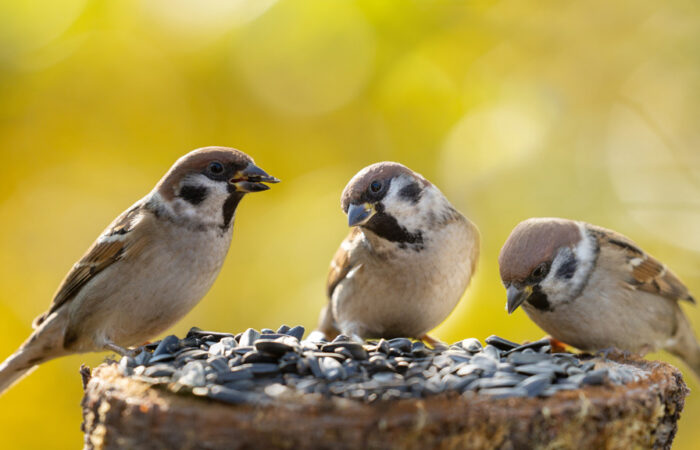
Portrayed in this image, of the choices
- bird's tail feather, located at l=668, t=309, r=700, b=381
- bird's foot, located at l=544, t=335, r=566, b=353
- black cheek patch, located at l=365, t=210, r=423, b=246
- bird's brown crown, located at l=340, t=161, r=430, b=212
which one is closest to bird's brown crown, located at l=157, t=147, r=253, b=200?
bird's brown crown, located at l=340, t=161, r=430, b=212

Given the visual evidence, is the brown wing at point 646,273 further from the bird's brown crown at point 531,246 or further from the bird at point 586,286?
the bird's brown crown at point 531,246

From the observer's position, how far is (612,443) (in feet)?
6.23

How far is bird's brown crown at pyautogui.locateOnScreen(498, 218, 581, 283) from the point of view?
2.63 meters

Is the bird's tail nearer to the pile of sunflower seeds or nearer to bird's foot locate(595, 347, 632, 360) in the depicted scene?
the pile of sunflower seeds

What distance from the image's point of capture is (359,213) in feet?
Result: 8.71

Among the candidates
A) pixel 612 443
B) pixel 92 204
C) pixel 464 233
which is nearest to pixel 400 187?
pixel 464 233

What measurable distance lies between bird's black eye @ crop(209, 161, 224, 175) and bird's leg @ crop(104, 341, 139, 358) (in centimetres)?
74

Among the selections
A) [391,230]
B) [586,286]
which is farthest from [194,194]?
[586,286]

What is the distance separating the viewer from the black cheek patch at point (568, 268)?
2.74 meters

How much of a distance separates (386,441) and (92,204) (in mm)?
3468

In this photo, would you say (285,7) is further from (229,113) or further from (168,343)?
(168,343)

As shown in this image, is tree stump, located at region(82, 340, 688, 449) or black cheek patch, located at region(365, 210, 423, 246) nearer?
tree stump, located at region(82, 340, 688, 449)

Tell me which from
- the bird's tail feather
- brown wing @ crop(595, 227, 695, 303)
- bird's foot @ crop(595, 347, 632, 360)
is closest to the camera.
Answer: bird's foot @ crop(595, 347, 632, 360)

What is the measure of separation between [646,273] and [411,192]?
41.9 inches
